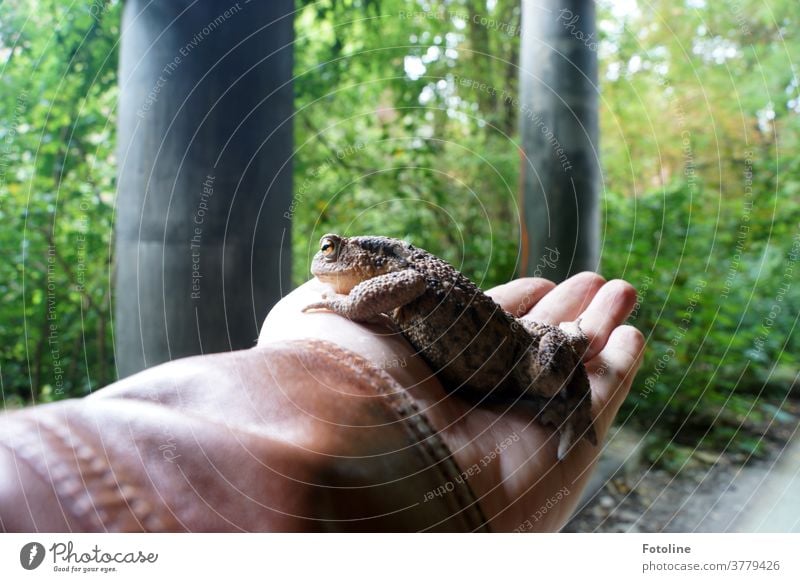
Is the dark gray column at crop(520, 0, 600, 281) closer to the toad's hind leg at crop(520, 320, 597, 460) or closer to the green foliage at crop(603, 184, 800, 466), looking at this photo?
the green foliage at crop(603, 184, 800, 466)

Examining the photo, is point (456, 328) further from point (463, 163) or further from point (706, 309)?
point (706, 309)

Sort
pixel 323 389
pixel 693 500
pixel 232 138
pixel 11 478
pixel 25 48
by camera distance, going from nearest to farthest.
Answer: pixel 11 478, pixel 323 389, pixel 25 48, pixel 232 138, pixel 693 500

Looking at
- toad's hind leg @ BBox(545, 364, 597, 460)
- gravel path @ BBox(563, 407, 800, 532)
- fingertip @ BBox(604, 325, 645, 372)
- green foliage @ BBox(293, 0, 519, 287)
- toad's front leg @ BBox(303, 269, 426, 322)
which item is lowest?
gravel path @ BBox(563, 407, 800, 532)

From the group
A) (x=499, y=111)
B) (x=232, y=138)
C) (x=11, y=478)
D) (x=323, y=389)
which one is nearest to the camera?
(x=11, y=478)

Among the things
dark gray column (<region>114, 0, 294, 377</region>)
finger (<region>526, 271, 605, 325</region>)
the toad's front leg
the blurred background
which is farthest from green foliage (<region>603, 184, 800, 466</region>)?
dark gray column (<region>114, 0, 294, 377</region>)

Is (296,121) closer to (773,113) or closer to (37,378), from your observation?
(37,378)
